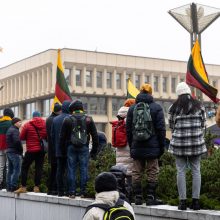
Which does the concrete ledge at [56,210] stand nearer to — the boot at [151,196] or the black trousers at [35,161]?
the boot at [151,196]

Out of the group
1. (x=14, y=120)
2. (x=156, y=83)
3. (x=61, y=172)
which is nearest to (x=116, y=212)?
(x=61, y=172)

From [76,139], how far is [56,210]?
56.1 inches

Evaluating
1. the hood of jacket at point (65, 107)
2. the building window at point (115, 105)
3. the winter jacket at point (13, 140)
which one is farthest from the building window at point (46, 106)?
the hood of jacket at point (65, 107)

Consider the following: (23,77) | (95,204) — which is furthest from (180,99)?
(23,77)

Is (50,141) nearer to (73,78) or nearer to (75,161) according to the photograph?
(75,161)

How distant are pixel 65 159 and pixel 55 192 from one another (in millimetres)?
854

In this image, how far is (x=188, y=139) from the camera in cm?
759

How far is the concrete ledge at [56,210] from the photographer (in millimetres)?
7430

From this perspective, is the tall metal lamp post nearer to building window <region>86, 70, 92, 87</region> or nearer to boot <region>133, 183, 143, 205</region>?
boot <region>133, 183, 143, 205</region>

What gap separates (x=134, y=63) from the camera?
8131 cm

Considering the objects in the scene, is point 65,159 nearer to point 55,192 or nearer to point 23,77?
point 55,192

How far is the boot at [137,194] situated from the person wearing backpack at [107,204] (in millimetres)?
3656

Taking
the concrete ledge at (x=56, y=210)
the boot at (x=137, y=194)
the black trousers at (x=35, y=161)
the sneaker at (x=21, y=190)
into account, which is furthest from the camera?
the sneaker at (x=21, y=190)

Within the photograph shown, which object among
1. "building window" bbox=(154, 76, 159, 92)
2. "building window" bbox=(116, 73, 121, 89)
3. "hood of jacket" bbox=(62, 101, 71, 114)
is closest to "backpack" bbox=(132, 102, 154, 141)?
"hood of jacket" bbox=(62, 101, 71, 114)
